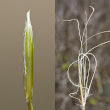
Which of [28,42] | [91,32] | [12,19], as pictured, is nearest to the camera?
[28,42]

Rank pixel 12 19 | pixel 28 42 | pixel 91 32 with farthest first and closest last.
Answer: pixel 91 32, pixel 12 19, pixel 28 42

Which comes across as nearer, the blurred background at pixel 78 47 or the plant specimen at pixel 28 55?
the plant specimen at pixel 28 55

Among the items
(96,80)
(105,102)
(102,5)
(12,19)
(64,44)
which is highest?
(102,5)

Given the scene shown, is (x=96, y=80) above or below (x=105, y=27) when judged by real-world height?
below

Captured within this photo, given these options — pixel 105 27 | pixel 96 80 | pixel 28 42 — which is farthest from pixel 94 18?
pixel 28 42

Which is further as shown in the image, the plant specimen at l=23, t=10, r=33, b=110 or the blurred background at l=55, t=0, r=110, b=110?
the blurred background at l=55, t=0, r=110, b=110

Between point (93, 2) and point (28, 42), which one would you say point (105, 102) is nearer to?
point (93, 2)

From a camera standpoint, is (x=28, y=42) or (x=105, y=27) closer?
(x=28, y=42)

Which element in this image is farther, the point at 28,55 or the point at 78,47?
the point at 78,47
